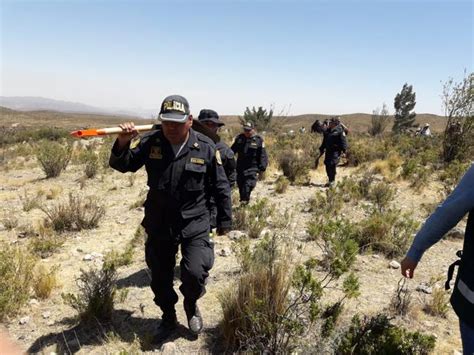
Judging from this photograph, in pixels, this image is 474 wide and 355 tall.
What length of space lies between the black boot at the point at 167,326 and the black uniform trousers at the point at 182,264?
0.06 metres

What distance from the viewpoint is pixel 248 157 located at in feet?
23.8

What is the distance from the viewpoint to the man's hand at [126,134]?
123 inches

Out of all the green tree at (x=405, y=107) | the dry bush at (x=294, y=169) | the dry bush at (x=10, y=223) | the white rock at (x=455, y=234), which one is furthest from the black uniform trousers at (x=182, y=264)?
the green tree at (x=405, y=107)

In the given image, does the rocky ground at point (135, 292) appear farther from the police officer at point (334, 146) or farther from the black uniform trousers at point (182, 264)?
the police officer at point (334, 146)

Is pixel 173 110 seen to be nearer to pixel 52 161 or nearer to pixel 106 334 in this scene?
pixel 106 334

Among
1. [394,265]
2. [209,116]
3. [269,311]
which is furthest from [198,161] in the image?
[394,265]

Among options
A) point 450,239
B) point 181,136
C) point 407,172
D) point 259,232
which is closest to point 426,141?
point 407,172

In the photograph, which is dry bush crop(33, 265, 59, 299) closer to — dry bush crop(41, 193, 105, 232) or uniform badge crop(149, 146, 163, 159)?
uniform badge crop(149, 146, 163, 159)

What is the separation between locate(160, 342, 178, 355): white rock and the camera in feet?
10.1

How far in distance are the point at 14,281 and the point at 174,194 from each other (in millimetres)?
1977

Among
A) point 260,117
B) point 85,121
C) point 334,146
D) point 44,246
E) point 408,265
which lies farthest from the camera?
point 85,121

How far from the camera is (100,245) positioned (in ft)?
18.6

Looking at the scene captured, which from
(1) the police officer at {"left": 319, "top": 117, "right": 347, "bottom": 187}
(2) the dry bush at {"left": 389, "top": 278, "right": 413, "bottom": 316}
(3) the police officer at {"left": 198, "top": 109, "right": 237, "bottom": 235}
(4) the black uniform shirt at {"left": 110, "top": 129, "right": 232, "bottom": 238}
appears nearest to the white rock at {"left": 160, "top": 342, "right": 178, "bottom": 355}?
(4) the black uniform shirt at {"left": 110, "top": 129, "right": 232, "bottom": 238}

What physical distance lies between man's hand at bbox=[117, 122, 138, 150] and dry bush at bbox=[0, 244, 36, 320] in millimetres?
1803
